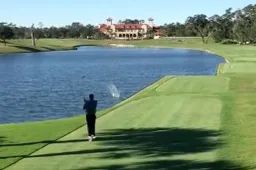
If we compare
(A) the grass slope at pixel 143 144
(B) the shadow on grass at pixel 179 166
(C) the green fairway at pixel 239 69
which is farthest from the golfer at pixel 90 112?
(C) the green fairway at pixel 239 69

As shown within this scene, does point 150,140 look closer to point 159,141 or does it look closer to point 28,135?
point 159,141

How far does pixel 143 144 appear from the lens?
17.7 m

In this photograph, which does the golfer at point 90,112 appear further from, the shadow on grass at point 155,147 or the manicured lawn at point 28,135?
the manicured lawn at point 28,135

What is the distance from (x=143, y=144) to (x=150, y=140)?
28.5 inches

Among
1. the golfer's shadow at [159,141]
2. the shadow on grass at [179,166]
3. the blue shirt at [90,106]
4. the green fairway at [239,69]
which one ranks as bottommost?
the green fairway at [239,69]

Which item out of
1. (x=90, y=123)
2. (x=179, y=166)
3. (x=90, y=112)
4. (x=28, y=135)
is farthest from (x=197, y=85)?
(x=179, y=166)

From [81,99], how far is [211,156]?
2519 cm

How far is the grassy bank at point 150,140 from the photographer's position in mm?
15016

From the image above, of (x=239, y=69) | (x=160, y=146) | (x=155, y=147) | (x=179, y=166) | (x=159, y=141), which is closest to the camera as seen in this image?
(x=179, y=166)

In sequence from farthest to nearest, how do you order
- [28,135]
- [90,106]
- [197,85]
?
1. [197,85]
2. [28,135]
3. [90,106]

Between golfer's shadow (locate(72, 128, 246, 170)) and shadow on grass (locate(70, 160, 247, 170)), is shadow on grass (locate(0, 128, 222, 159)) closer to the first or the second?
golfer's shadow (locate(72, 128, 246, 170))

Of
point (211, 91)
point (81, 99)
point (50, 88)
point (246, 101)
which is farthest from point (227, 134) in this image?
point (50, 88)

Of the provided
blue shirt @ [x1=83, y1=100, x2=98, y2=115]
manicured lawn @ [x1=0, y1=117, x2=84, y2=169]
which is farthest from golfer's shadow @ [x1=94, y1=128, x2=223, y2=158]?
manicured lawn @ [x1=0, y1=117, x2=84, y2=169]

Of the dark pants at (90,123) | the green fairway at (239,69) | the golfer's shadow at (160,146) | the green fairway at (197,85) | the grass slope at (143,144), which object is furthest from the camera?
the green fairway at (239,69)
